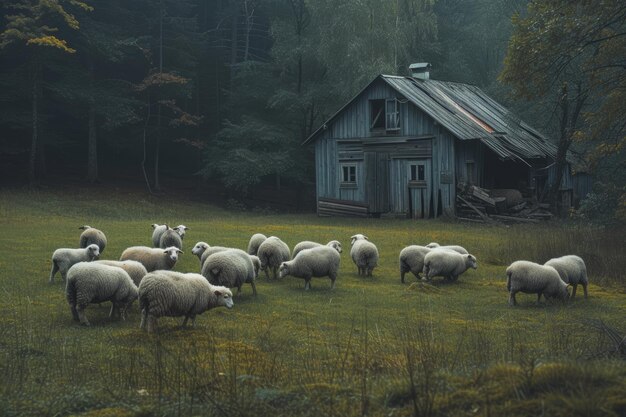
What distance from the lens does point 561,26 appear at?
1972 cm

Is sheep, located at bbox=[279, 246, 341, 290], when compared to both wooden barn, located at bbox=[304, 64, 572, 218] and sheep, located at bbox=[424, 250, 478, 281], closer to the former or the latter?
sheep, located at bbox=[424, 250, 478, 281]

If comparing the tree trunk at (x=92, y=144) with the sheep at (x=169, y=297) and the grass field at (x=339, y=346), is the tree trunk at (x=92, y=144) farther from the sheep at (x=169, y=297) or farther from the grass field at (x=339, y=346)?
the sheep at (x=169, y=297)

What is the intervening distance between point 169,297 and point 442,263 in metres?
7.78

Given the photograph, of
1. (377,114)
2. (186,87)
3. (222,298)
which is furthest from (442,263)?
(186,87)

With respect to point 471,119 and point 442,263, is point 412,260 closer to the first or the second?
point 442,263

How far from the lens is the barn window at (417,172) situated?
118 feet

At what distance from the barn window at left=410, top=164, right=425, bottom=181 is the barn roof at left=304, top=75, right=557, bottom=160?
2689mm

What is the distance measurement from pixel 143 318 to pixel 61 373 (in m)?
3.10

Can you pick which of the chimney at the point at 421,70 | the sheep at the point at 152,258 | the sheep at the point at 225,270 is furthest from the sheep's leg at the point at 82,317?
the chimney at the point at 421,70

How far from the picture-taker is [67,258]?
50.4 ft

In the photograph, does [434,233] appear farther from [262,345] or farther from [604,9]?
[262,345]

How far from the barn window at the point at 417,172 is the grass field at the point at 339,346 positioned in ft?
37.3

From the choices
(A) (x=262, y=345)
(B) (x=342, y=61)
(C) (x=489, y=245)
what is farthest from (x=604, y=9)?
(B) (x=342, y=61)

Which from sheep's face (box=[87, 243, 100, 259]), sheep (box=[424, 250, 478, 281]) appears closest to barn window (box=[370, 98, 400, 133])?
sheep (box=[424, 250, 478, 281])
